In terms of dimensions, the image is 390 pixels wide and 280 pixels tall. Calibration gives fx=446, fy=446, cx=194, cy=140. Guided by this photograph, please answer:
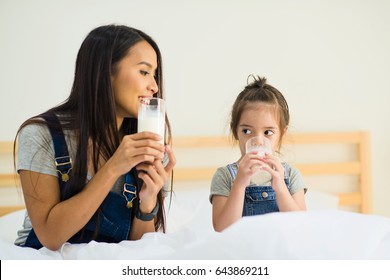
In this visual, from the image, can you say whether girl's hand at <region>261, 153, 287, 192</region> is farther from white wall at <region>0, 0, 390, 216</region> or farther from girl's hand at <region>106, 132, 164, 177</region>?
white wall at <region>0, 0, 390, 216</region>

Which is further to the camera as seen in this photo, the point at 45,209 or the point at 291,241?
the point at 45,209

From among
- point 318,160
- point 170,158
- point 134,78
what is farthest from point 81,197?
point 318,160

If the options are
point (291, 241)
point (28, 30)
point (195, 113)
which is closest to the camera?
point (291, 241)

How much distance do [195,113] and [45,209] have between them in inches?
57.3

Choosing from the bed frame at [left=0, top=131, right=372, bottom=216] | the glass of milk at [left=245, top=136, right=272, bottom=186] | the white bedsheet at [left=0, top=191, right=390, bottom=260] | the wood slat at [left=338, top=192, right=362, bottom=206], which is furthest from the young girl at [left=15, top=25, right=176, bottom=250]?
the wood slat at [left=338, top=192, right=362, bottom=206]

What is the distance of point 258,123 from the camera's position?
1.42m

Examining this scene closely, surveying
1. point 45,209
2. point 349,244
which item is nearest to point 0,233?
point 45,209

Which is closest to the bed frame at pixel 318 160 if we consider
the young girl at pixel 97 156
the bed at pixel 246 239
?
the bed at pixel 246 239

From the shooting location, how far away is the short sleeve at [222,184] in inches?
57.6

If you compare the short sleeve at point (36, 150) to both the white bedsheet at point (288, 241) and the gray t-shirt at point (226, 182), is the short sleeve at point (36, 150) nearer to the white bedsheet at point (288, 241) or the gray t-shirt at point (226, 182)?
the white bedsheet at point (288, 241)

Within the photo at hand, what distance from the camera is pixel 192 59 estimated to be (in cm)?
253

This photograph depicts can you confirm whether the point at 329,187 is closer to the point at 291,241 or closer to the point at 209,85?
the point at 209,85
